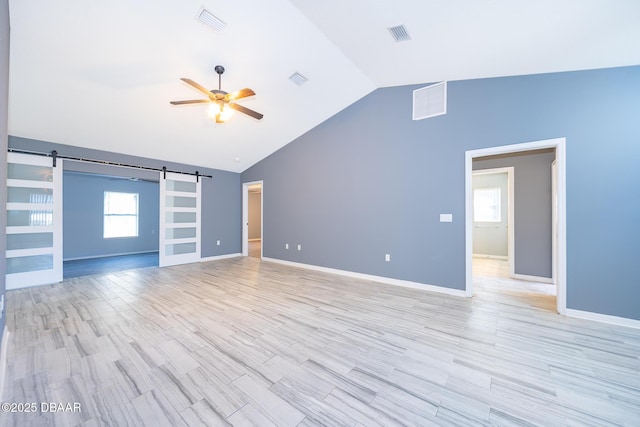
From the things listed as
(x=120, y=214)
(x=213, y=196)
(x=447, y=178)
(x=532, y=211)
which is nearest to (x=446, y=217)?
(x=447, y=178)

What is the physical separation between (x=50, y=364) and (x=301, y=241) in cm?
413

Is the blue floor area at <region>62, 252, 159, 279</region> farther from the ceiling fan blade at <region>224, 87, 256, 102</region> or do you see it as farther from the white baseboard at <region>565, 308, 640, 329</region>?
the white baseboard at <region>565, 308, 640, 329</region>

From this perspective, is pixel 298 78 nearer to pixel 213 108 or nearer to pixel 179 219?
pixel 213 108

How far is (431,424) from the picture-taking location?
4.58ft

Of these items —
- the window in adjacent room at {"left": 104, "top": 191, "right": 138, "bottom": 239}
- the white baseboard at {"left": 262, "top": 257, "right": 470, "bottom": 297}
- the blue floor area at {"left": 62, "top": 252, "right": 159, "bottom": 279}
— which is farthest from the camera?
the window in adjacent room at {"left": 104, "top": 191, "right": 138, "bottom": 239}

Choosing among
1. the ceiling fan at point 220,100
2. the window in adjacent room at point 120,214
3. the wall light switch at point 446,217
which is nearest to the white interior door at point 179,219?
the window in adjacent room at point 120,214

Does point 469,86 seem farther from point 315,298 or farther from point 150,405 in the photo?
point 150,405

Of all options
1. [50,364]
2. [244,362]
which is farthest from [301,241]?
[50,364]

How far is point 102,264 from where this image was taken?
19.3ft

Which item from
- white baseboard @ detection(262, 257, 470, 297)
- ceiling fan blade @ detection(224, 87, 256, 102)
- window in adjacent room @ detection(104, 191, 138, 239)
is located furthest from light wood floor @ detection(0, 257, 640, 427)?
window in adjacent room @ detection(104, 191, 138, 239)

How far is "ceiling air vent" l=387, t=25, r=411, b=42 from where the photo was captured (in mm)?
2652

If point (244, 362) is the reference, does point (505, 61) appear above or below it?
above

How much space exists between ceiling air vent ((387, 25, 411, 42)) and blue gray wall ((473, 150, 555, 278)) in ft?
11.3

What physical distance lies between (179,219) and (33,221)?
Answer: 2299 mm
